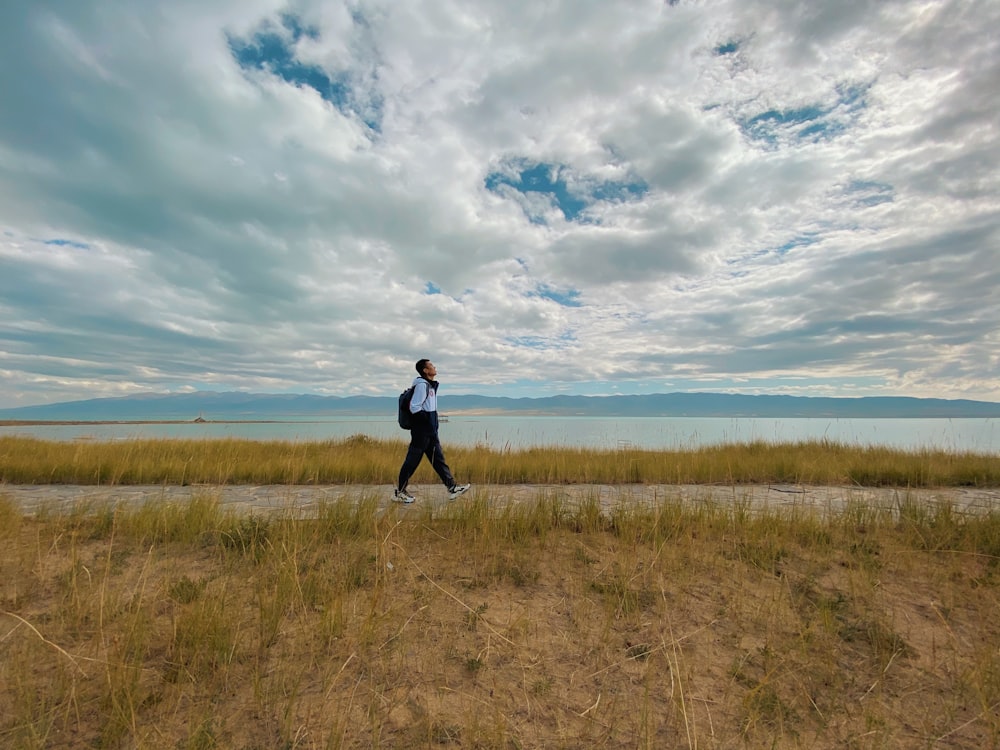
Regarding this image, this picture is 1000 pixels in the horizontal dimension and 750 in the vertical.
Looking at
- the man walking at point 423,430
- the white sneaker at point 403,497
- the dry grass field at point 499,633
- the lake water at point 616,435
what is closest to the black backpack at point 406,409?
the man walking at point 423,430

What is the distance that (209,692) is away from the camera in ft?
9.37

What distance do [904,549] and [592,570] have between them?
10.5 ft

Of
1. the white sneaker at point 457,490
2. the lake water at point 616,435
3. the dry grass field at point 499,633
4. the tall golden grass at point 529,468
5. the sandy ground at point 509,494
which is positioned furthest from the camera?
the lake water at point 616,435

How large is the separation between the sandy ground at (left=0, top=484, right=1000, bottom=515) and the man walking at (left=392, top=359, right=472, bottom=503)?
36 centimetres

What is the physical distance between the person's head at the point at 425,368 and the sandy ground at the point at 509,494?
6.15ft

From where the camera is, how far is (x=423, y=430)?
23.8 feet

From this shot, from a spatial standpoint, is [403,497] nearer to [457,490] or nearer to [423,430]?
[457,490]

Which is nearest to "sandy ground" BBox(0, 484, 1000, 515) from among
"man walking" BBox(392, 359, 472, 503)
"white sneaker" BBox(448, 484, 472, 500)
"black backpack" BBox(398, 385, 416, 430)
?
"white sneaker" BBox(448, 484, 472, 500)

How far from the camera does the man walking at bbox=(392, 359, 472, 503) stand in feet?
23.6

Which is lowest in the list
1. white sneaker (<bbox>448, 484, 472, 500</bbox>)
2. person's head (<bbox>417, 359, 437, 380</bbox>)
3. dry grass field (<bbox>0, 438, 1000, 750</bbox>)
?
dry grass field (<bbox>0, 438, 1000, 750</bbox>)

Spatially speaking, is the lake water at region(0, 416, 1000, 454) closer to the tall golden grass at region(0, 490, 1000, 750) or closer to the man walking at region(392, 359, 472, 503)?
the man walking at region(392, 359, 472, 503)

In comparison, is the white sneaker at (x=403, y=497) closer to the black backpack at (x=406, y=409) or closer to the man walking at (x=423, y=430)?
the man walking at (x=423, y=430)

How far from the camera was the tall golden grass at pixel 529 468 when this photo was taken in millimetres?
9844

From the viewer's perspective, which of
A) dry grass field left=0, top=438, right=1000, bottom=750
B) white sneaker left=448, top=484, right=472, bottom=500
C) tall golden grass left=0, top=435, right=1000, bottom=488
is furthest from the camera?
tall golden grass left=0, top=435, right=1000, bottom=488
